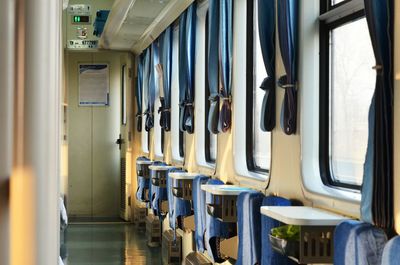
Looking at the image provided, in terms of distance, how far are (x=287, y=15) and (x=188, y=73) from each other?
121 inches

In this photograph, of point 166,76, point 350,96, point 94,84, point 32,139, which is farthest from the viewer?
point 94,84

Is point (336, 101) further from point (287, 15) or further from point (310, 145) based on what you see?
point (287, 15)

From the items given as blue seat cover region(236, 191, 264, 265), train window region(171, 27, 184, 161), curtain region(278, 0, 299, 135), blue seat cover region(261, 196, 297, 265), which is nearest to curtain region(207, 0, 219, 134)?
blue seat cover region(236, 191, 264, 265)

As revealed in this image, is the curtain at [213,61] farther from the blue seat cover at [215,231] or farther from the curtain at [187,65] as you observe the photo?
the curtain at [187,65]

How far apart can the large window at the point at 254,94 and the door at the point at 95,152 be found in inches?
277

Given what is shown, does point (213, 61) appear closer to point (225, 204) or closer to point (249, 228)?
point (225, 204)

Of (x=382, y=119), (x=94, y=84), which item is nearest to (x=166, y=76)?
(x=94, y=84)

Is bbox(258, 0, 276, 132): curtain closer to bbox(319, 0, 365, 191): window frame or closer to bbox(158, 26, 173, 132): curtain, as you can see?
bbox(319, 0, 365, 191): window frame

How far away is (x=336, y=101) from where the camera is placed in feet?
12.5

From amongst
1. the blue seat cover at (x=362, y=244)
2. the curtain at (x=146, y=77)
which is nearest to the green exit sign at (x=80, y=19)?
the curtain at (x=146, y=77)

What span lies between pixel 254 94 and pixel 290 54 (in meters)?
1.38

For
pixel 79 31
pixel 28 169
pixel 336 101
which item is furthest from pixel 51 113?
pixel 79 31

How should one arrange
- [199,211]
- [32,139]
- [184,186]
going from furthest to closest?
[184,186], [199,211], [32,139]

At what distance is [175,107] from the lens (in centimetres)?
834
